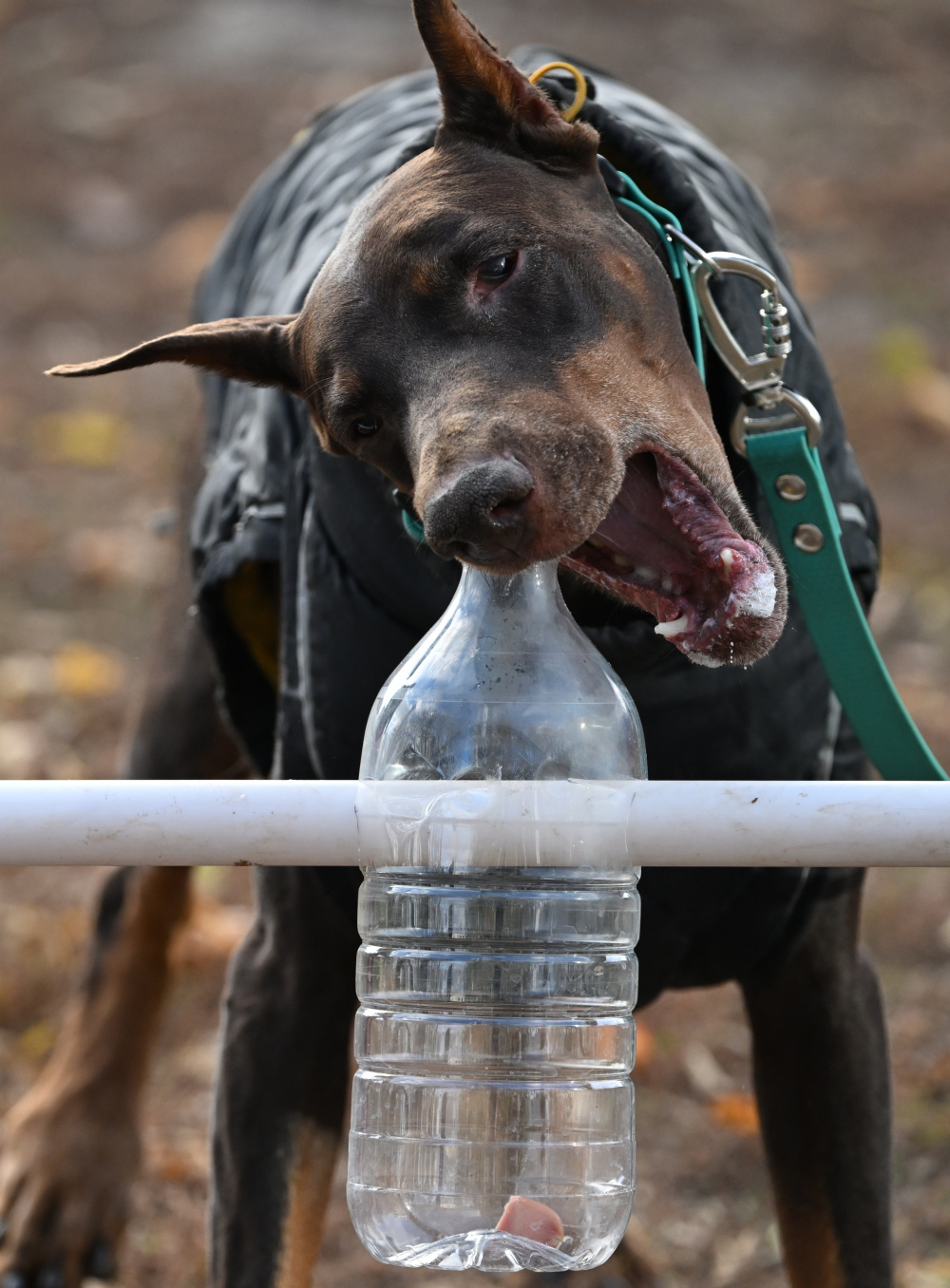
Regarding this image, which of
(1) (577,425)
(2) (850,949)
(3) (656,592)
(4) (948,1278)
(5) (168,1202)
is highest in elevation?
(1) (577,425)

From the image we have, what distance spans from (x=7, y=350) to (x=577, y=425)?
6962mm

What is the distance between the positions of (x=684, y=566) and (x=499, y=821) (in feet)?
1.67

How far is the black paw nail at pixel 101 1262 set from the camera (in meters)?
3.30

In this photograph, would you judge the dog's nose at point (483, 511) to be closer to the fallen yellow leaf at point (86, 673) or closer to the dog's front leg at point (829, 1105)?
the dog's front leg at point (829, 1105)

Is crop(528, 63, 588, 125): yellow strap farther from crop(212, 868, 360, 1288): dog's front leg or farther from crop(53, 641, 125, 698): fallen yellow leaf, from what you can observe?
crop(53, 641, 125, 698): fallen yellow leaf

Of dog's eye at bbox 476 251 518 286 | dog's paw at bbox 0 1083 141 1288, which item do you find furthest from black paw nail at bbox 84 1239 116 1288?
dog's eye at bbox 476 251 518 286

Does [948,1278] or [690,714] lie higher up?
[690,714]

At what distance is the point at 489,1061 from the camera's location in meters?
2.24

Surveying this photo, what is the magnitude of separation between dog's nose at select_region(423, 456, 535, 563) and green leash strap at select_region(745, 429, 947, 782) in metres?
0.46

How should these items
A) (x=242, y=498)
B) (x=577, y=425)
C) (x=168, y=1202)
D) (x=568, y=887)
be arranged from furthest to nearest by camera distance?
(x=168, y=1202)
(x=242, y=498)
(x=568, y=887)
(x=577, y=425)

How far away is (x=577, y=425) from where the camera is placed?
6.36 feet

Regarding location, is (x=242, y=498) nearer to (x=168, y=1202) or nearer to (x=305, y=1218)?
(x=305, y=1218)

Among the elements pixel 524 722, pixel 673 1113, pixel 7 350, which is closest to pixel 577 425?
pixel 524 722

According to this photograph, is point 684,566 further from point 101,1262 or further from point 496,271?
point 101,1262
